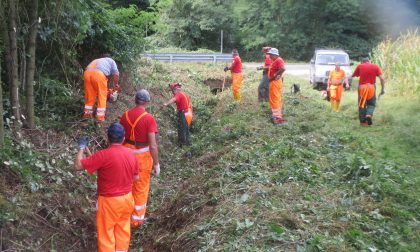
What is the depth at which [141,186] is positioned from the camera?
6391 millimetres

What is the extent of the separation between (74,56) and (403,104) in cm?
934

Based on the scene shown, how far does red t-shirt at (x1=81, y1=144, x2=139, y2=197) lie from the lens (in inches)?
198

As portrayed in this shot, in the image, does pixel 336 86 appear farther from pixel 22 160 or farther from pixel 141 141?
→ pixel 22 160

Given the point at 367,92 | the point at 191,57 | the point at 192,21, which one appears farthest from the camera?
the point at 192,21

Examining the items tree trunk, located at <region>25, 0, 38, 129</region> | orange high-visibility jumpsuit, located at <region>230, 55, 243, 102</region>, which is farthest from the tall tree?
orange high-visibility jumpsuit, located at <region>230, 55, 243, 102</region>

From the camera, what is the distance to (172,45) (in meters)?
38.6

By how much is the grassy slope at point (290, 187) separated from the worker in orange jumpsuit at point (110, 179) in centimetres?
90

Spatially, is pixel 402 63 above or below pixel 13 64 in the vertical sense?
above

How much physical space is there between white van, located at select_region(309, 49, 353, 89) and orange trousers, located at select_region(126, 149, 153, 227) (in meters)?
14.4

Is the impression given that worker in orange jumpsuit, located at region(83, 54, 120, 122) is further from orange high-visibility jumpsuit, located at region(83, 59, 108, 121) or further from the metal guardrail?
the metal guardrail

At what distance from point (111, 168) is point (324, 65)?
16.8m

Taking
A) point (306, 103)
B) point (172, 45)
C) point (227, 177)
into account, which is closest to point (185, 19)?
point (172, 45)

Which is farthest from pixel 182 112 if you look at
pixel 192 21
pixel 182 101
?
pixel 192 21

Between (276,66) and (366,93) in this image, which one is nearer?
(276,66)
